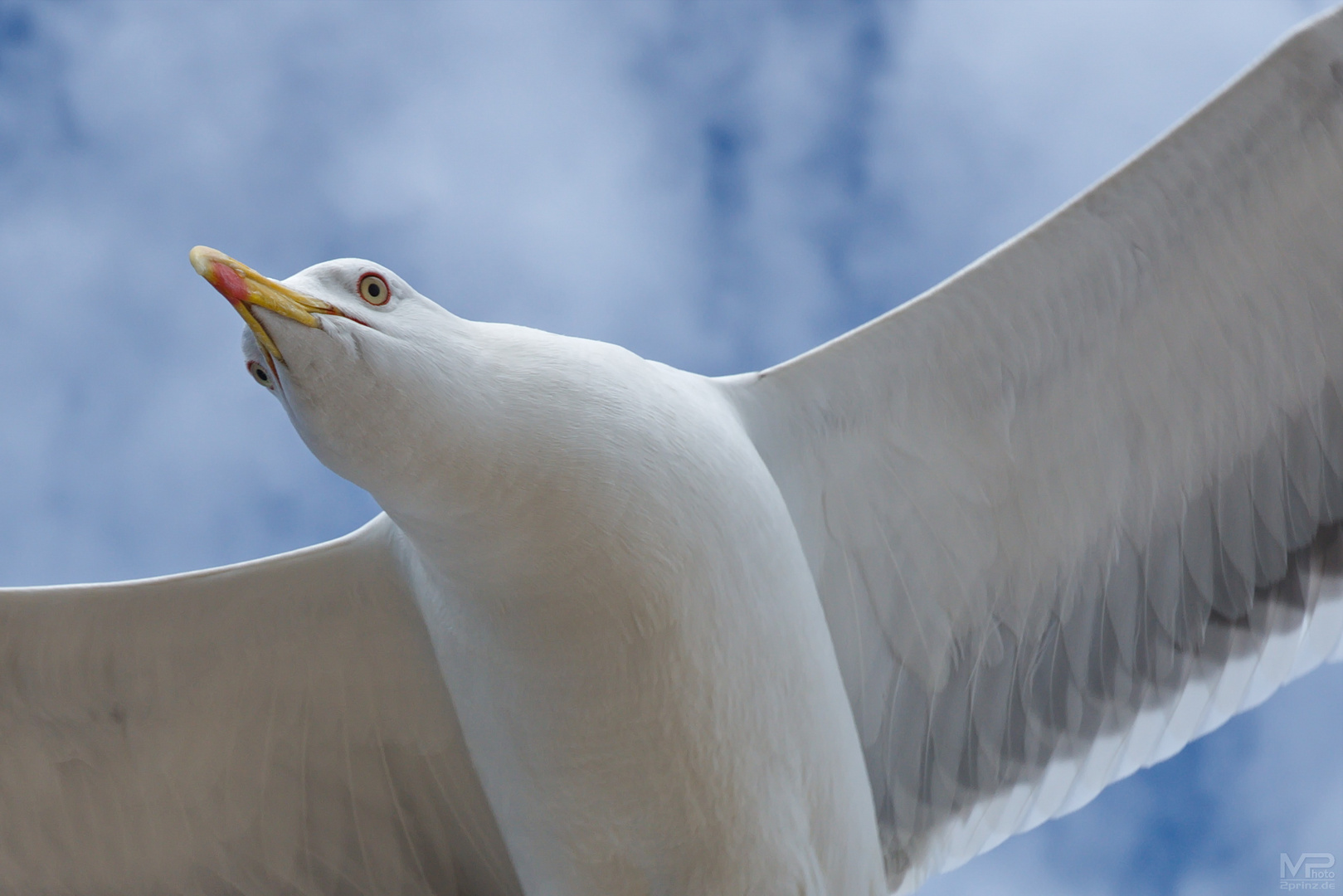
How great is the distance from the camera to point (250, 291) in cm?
219

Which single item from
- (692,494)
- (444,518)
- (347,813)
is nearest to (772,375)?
(692,494)

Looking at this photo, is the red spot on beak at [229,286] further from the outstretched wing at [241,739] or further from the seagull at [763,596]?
the outstretched wing at [241,739]

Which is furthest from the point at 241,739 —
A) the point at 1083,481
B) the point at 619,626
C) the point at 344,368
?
the point at 1083,481

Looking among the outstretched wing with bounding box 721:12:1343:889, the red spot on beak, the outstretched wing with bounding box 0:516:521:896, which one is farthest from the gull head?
the outstretched wing with bounding box 721:12:1343:889

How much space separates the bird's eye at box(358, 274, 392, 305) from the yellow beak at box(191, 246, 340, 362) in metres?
0.16

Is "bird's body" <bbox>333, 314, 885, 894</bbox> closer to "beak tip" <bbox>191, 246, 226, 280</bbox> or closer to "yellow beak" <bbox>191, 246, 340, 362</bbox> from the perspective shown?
"yellow beak" <bbox>191, 246, 340, 362</bbox>

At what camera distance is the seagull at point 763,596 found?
2.47 metres

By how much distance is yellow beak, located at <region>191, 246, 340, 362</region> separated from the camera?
2.18 metres

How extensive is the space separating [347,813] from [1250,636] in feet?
6.68

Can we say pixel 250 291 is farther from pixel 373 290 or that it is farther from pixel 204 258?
pixel 373 290

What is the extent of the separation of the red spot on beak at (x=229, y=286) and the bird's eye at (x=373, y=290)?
0.81ft

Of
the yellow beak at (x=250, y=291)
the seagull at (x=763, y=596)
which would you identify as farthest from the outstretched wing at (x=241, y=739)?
the yellow beak at (x=250, y=291)

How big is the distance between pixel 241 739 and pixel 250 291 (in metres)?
1.33

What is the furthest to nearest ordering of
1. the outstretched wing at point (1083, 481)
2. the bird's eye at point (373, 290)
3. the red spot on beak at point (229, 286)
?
the outstretched wing at point (1083, 481) → the bird's eye at point (373, 290) → the red spot on beak at point (229, 286)
